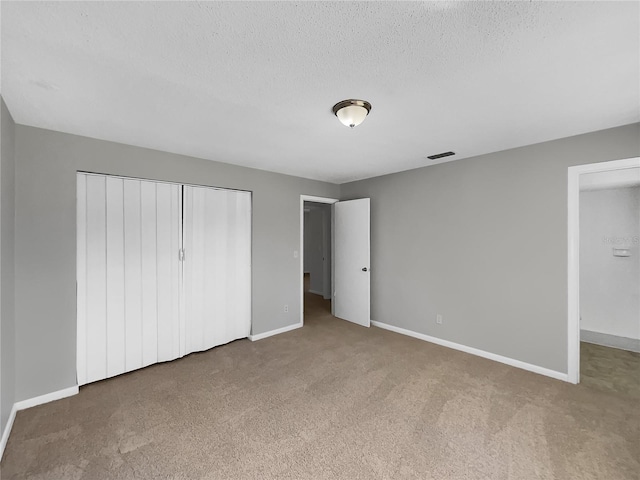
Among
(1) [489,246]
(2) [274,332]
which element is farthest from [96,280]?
(1) [489,246]

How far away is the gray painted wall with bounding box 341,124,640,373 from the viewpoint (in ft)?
9.04

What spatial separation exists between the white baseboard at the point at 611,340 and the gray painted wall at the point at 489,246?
162cm

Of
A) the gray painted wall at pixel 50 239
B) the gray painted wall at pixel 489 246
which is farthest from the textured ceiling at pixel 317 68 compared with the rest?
the gray painted wall at pixel 489 246

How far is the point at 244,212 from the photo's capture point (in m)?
3.80

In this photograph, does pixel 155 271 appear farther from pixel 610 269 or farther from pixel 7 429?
pixel 610 269

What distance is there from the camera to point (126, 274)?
9.43 feet

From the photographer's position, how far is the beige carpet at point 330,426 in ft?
5.59

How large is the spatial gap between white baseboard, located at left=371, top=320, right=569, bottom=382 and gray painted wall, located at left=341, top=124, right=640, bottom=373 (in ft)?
0.17

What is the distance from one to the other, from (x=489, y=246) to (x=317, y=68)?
2.82 meters

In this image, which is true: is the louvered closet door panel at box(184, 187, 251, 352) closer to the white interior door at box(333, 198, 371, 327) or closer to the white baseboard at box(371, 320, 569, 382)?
the white interior door at box(333, 198, 371, 327)

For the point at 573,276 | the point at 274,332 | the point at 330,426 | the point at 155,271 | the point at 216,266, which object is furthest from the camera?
the point at 274,332

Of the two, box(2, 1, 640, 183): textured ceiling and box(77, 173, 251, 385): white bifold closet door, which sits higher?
box(2, 1, 640, 183): textured ceiling

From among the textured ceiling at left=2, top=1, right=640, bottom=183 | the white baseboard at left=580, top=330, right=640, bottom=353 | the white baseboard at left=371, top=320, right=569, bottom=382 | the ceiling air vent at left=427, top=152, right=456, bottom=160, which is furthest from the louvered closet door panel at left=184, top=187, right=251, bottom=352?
the white baseboard at left=580, top=330, right=640, bottom=353

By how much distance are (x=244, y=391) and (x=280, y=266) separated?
188 centimetres
